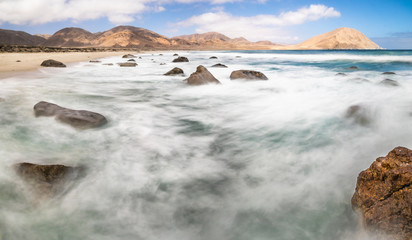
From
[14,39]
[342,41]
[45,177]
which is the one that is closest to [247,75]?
[45,177]

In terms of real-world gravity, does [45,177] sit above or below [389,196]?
below

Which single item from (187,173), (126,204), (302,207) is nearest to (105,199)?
(126,204)

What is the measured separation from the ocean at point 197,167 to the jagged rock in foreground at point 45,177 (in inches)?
2.4

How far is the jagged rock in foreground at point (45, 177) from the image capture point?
1.92 metres

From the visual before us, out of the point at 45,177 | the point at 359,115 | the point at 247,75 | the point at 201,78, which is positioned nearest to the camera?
the point at 45,177

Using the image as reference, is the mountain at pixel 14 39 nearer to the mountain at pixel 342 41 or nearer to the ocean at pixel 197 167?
the ocean at pixel 197 167

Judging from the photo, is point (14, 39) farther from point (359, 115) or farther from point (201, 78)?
point (359, 115)

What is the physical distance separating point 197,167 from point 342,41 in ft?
446

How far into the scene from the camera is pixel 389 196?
154 centimetres

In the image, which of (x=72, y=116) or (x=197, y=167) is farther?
(x=72, y=116)

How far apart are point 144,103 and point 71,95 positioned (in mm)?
1742

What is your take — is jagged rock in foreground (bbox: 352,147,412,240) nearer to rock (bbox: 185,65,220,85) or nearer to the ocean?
the ocean

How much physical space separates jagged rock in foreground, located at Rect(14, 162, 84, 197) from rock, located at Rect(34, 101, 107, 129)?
1.13 metres

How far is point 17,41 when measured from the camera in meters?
117
